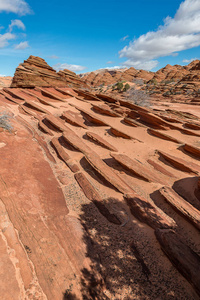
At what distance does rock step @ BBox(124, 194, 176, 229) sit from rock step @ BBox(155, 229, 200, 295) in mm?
611

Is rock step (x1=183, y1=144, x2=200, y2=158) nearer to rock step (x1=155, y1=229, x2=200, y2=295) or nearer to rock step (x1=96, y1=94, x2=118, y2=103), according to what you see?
rock step (x1=155, y1=229, x2=200, y2=295)

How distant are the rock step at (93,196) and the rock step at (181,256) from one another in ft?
5.21

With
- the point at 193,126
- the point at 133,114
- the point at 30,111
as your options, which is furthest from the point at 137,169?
the point at 30,111

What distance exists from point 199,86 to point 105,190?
44.9 m

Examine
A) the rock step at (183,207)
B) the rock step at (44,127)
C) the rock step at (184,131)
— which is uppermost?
the rock step at (184,131)

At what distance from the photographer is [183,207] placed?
18.8ft

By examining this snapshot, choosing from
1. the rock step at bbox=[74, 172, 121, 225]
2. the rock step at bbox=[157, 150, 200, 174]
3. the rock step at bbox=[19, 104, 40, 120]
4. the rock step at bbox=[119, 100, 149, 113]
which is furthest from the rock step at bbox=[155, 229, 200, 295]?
the rock step at bbox=[119, 100, 149, 113]

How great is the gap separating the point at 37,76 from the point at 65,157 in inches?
784

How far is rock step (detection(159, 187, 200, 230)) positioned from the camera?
5.28 m

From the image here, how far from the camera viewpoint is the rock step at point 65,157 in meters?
8.53

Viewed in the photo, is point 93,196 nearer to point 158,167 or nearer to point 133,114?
point 158,167

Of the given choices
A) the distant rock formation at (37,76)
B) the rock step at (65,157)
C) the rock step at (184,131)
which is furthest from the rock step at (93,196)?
the distant rock formation at (37,76)

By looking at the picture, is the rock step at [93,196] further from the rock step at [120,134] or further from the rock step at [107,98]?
the rock step at [107,98]

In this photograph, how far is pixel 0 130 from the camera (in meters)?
10.0
